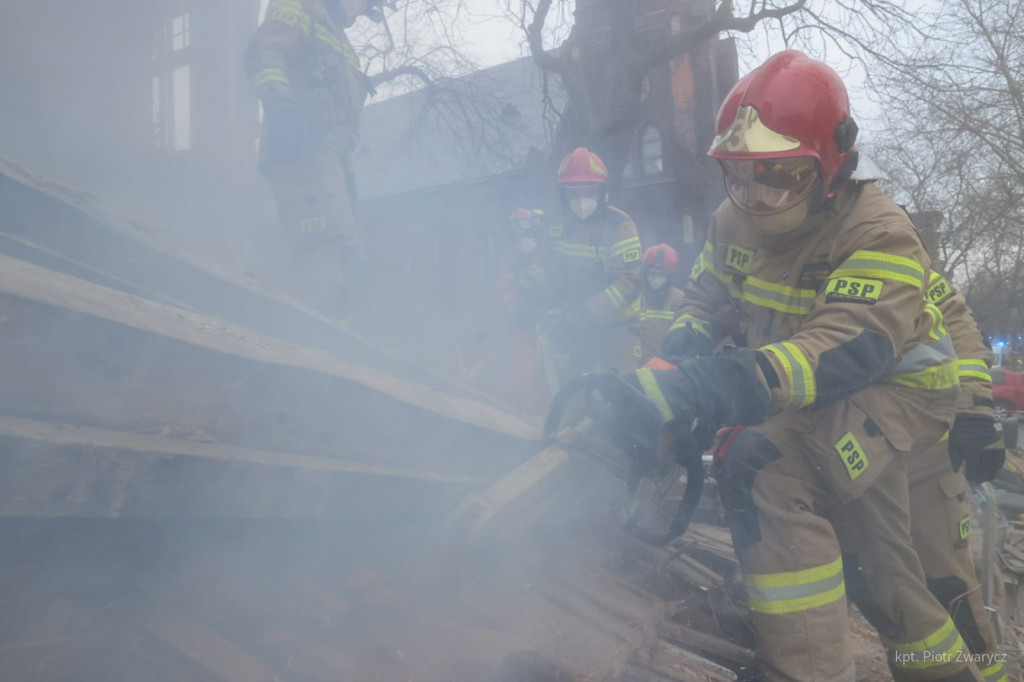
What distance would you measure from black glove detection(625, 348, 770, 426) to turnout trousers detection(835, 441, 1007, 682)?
98cm

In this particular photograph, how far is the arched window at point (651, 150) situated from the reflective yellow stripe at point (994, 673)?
19.5 m

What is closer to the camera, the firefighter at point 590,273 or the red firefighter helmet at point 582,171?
the firefighter at point 590,273

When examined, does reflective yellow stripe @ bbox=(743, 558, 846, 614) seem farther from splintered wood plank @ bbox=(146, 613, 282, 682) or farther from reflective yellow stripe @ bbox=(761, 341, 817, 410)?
splintered wood plank @ bbox=(146, 613, 282, 682)

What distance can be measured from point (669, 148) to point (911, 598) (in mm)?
19895

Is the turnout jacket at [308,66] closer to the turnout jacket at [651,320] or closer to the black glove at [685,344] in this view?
the turnout jacket at [651,320]

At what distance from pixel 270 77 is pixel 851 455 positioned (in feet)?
12.8

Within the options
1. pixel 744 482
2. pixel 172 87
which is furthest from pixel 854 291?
pixel 172 87

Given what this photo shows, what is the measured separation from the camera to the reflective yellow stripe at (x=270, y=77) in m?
4.39

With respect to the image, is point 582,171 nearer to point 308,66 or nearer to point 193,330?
point 308,66

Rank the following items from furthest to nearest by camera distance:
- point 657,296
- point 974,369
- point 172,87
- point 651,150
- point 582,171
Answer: point 651,150
point 172,87
point 657,296
point 582,171
point 974,369

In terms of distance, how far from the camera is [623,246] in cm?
556

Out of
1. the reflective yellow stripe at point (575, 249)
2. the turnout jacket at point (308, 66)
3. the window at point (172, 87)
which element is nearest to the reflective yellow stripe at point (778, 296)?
the turnout jacket at point (308, 66)

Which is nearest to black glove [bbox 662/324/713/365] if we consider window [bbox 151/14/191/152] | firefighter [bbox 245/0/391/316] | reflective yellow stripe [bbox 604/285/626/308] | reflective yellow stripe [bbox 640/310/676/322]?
firefighter [bbox 245/0/391/316]

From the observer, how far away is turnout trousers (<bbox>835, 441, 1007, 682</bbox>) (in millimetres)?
2457
